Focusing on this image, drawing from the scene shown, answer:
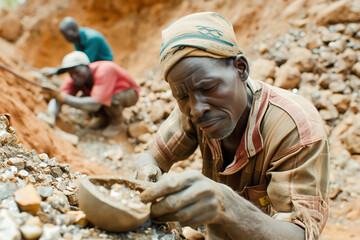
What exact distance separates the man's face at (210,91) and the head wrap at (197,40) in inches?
1.3

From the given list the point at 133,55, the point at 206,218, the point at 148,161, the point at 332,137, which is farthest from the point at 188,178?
the point at 133,55

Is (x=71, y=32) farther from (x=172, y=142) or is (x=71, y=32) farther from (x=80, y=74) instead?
(x=172, y=142)

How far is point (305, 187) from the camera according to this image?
1.42 metres

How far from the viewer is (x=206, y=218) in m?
1.12

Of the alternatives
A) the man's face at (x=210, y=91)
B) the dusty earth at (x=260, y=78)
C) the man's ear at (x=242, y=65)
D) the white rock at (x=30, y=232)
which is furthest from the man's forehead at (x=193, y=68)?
the dusty earth at (x=260, y=78)

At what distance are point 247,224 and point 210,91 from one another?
2.05 ft

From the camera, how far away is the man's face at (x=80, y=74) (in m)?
4.12

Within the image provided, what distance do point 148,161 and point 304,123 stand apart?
38.1 inches

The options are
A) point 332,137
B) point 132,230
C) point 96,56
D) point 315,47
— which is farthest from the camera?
point 96,56

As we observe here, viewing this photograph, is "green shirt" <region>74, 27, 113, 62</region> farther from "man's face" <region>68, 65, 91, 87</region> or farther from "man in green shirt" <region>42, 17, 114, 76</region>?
"man's face" <region>68, 65, 91, 87</region>

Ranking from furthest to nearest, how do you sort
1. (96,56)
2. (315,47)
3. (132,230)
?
(96,56), (315,47), (132,230)

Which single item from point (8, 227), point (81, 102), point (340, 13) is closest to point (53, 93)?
point (81, 102)

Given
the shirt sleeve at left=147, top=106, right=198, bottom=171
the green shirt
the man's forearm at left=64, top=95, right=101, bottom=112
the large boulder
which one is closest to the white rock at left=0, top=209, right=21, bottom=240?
the shirt sleeve at left=147, top=106, right=198, bottom=171

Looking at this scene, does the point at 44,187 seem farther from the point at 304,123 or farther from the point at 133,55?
the point at 133,55
